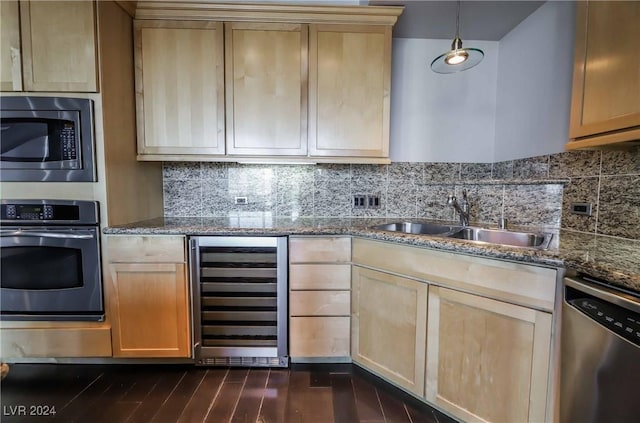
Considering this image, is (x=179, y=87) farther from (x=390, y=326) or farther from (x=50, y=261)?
(x=390, y=326)

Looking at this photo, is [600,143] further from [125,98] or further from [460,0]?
[125,98]

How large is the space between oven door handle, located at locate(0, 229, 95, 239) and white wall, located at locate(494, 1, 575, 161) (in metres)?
2.88

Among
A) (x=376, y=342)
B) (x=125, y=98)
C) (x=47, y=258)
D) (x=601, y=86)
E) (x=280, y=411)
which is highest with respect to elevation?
(x=125, y=98)

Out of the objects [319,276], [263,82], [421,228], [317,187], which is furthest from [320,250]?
[263,82]

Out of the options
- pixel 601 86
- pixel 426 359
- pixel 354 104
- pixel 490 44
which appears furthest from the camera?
pixel 490 44

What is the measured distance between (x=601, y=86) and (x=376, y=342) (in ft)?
5.34

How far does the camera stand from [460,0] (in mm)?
1855

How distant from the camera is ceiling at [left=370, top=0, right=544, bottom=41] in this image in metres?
1.89

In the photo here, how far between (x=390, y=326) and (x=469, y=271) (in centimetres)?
57

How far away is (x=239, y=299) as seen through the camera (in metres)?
1.80

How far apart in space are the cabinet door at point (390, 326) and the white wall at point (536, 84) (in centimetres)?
131

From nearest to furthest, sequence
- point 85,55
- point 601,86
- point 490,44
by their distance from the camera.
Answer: point 601,86 → point 85,55 → point 490,44

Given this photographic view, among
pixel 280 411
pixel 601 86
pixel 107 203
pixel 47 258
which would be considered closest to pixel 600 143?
pixel 601 86

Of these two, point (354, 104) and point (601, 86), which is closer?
point (601, 86)
